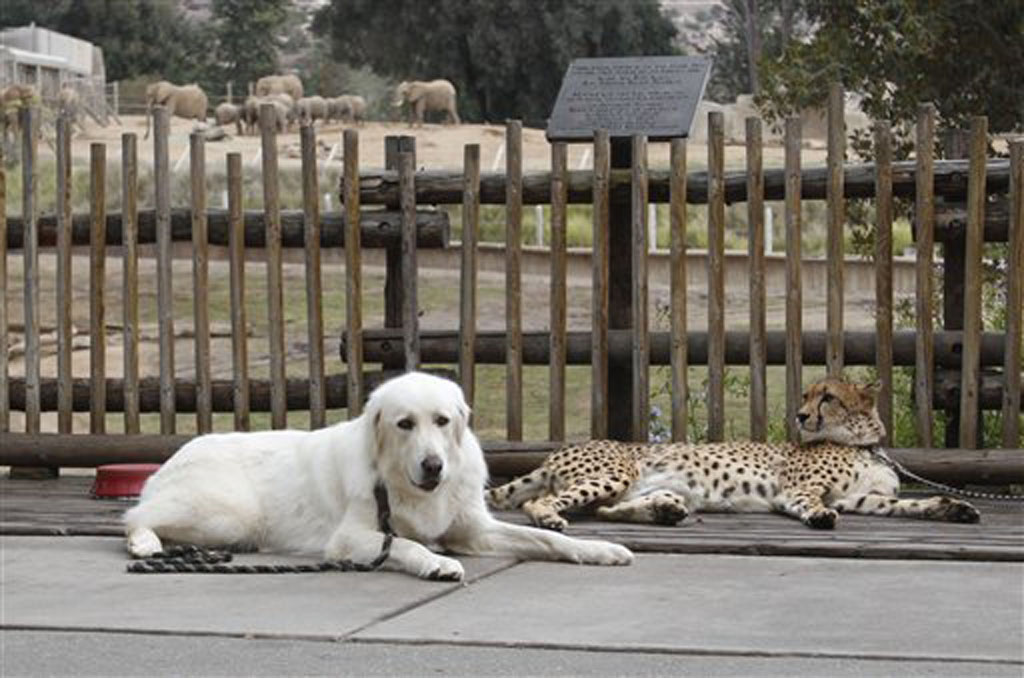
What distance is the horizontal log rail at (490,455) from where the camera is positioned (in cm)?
1038

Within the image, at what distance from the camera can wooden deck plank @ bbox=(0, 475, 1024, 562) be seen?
8391 mm

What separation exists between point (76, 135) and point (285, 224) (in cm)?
4697

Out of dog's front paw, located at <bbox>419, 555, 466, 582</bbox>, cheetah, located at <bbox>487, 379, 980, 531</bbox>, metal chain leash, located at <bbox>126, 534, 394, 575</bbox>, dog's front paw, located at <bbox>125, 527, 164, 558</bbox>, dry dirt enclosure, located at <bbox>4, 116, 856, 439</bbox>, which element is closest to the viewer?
dog's front paw, located at <bbox>419, 555, 466, 582</bbox>

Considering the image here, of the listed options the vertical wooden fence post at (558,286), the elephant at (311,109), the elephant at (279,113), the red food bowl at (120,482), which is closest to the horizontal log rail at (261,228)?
the vertical wooden fence post at (558,286)

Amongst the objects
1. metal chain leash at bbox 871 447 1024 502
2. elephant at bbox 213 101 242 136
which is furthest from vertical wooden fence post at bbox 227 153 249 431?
elephant at bbox 213 101 242 136

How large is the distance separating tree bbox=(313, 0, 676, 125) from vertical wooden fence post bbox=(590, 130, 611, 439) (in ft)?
182

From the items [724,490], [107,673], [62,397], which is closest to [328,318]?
[62,397]

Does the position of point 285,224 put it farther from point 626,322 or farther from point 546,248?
point 546,248

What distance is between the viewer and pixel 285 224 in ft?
37.9

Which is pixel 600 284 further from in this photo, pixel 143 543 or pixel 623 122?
pixel 143 543

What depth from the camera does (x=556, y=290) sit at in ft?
36.3

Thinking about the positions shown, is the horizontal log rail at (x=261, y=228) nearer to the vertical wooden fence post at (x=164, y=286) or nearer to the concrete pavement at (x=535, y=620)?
the vertical wooden fence post at (x=164, y=286)

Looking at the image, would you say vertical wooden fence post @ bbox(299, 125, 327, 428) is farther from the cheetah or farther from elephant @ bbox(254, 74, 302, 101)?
elephant @ bbox(254, 74, 302, 101)

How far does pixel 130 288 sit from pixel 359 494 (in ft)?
11.7
